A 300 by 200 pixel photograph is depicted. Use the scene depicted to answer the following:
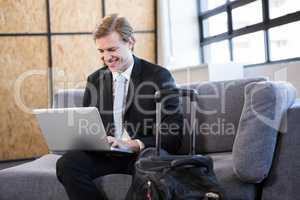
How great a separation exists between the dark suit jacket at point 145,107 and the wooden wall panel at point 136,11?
3061mm

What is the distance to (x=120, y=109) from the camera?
2.06 m

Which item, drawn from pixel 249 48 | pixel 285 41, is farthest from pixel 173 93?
pixel 249 48

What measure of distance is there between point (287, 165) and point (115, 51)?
98 centimetres

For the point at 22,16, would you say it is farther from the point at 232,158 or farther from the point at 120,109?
the point at 232,158

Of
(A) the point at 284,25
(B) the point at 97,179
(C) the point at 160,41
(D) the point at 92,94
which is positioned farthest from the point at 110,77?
(C) the point at 160,41

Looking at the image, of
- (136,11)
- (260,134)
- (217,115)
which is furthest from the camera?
(136,11)

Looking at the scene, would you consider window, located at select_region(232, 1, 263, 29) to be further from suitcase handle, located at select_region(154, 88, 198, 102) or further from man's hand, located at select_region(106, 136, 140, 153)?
man's hand, located at select_region(106, 136, 140, 153)

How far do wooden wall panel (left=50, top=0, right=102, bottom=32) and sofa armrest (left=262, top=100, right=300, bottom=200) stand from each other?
3591mm

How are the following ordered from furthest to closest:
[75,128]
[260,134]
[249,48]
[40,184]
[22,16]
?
1. [22,16]
2. [249,48]
3. [40,184]
4. [75,128]
5. [260,134]

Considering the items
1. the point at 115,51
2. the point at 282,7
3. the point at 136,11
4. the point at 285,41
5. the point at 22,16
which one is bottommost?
the point at 115,51

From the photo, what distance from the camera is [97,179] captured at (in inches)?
73.5

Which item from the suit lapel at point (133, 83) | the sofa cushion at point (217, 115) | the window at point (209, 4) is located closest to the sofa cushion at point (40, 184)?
the suit lapel at point (133, 83)

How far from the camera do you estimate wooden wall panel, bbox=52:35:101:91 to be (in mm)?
4801

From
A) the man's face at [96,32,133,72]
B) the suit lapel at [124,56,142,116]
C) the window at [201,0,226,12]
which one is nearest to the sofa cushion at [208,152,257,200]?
the suit lapel at [124,56,142,116]
